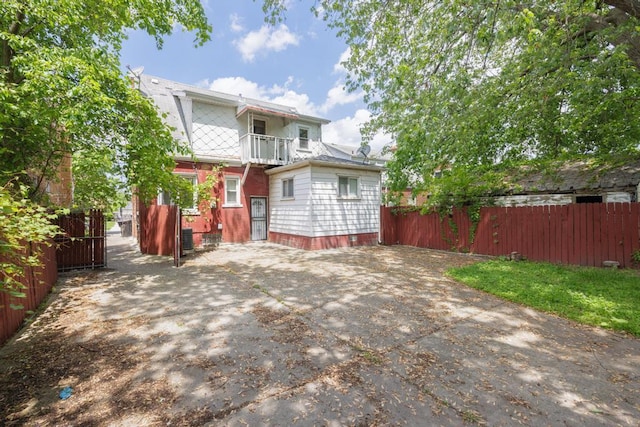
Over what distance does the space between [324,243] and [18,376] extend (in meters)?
8.93

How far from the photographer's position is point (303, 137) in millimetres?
14523

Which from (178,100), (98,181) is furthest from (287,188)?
(178,100)

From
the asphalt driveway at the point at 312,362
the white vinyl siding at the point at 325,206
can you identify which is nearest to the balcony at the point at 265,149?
the white vinyl siding at the point at 325,206

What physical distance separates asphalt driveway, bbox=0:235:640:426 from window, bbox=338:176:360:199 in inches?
264

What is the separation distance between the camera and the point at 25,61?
15.6 feet

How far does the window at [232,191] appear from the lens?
12.8 metres

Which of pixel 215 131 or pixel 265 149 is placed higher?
pixel 215 131

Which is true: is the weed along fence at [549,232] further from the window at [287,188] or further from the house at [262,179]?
the window at [287,188]

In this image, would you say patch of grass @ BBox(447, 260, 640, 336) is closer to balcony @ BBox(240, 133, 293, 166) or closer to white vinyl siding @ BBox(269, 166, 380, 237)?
white vinyl siding @ BBox(269, 166, 380, 237)

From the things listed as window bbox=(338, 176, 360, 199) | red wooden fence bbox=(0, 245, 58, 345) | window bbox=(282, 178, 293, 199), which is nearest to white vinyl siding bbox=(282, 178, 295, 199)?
window bbox=(282, 178, 293, 199)

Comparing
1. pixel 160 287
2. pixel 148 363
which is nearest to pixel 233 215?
pixel 160 287

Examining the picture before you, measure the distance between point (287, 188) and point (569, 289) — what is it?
9.93 meters

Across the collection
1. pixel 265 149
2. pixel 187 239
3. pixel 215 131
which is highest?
pixel 215 131

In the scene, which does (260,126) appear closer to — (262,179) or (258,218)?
(262,179)
